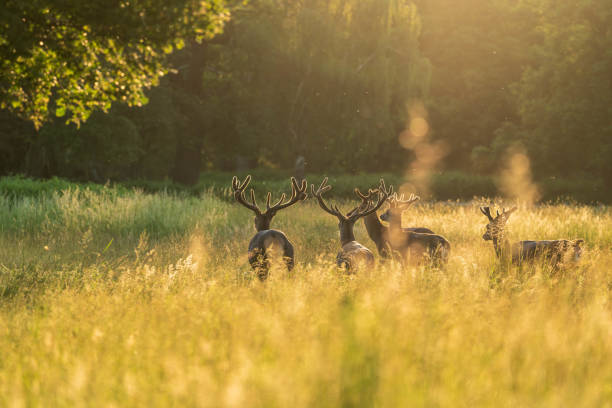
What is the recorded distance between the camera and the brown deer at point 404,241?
786 cm

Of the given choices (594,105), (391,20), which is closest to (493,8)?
(594,105)

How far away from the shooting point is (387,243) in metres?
8.12

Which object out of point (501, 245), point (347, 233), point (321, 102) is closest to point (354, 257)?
point (347, 233)

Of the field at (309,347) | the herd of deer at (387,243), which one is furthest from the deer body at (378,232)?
the field at (309,347)

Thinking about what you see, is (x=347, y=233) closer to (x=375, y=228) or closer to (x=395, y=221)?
(x=375, y=228)

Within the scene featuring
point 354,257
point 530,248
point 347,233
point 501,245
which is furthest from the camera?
point 501,245

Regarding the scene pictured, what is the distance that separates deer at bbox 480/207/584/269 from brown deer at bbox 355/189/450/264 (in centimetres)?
84

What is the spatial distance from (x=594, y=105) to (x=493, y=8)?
18.5 meters

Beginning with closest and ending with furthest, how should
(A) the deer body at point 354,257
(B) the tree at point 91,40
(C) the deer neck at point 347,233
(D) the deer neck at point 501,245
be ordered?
1. (A) the deer body at point 354,257
2. (B) the tree at point 91,40
3. (C) the deer neck at point 347,233
4. (D) the deer neck at point 501,245

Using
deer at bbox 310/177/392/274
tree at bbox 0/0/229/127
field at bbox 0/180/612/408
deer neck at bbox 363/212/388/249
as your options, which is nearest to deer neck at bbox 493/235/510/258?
field at bbox 0/180/612/408

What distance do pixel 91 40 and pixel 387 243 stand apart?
5.38 m

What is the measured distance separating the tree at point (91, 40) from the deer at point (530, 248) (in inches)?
202

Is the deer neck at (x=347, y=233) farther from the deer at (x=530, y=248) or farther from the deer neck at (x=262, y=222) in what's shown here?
the deer at (x=530, y=248)

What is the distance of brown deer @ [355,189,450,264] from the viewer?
786 centimetres
